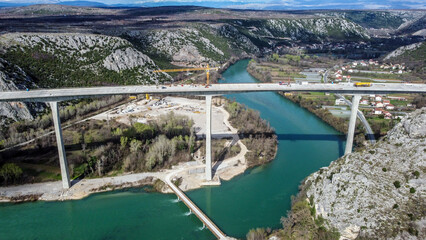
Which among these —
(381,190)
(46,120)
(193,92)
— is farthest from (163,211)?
(46,120)

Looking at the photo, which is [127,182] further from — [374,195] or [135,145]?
[374,195]

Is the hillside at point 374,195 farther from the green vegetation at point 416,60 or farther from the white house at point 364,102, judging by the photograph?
the green vegetation at point 416,60

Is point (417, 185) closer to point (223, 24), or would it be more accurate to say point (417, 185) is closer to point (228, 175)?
point (228, 175)

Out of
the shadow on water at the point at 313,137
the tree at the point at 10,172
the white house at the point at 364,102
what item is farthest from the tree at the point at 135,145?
the white house at the point at 364,102

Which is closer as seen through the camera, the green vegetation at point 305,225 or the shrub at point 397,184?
the shrub at point 397,184

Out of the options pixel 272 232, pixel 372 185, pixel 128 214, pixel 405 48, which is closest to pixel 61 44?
pixel 128 214

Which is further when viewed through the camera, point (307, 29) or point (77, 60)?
point (307, 29)
